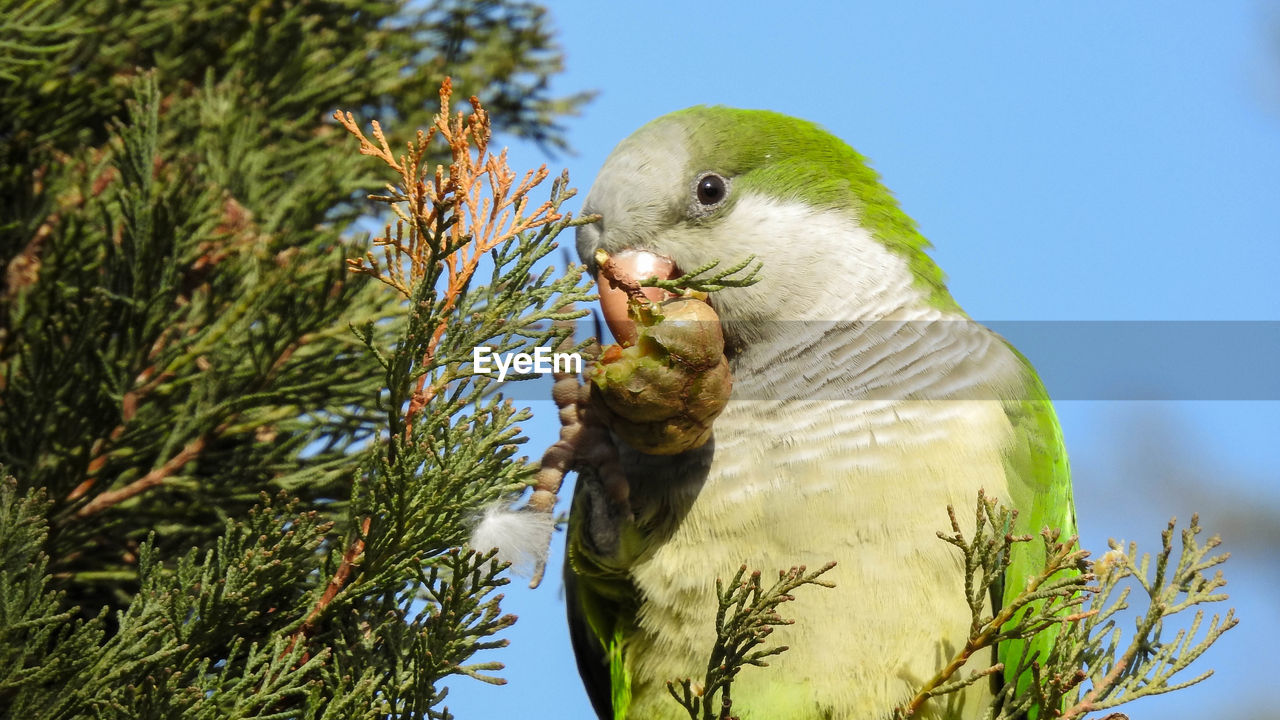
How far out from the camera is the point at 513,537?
7.06 feet

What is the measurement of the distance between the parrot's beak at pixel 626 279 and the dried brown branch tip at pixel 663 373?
12cm

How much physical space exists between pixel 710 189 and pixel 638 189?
19cm

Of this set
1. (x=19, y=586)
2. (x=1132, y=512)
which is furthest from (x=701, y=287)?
(x=1132, y=512)

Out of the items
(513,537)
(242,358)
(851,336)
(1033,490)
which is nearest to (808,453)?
(851,336)

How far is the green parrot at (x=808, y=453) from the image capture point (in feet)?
7.50

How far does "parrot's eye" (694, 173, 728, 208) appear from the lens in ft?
8.87

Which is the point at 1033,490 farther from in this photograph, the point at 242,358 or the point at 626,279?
the point at 242,358

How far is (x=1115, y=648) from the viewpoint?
2023 millimetres

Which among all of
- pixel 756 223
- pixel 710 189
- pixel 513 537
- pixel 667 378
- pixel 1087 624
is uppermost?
pixel 710 189

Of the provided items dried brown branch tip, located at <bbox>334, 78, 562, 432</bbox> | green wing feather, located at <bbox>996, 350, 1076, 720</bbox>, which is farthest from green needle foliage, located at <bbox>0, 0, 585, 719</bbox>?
green wing feather, located at <bbox>996, 350, 1076, 720</bbox>

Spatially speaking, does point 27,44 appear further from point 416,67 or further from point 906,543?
point 906,543

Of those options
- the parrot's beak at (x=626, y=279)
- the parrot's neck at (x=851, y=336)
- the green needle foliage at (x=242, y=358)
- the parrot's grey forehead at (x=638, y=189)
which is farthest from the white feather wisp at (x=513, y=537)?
the parrot's grey forehead at (x=638, y=189)

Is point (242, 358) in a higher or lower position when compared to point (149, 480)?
higher

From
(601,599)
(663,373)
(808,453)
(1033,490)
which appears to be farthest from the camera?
(601,599)
